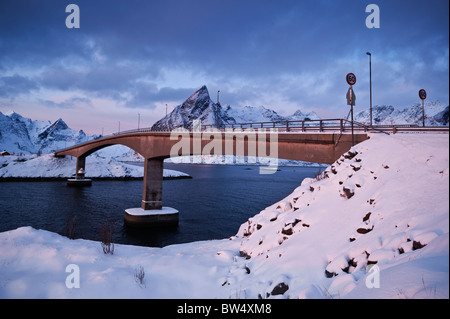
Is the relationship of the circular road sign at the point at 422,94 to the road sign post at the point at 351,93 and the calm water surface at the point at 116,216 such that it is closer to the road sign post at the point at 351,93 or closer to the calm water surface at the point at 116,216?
the road sign post at the point at 351,93

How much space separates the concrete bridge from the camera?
50.7ft

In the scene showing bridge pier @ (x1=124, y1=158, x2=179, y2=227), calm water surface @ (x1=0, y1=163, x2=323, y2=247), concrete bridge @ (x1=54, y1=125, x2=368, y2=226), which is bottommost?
calm water surface @ (x1=0, y1=163, x2=323, y2=247)

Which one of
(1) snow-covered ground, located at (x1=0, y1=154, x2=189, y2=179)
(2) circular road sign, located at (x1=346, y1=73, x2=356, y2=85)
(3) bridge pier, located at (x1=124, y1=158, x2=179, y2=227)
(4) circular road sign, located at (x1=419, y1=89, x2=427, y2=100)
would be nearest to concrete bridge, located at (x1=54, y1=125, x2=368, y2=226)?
(3) bridge pier, located at (x1=124, y1=158, x2=179, y2=227)

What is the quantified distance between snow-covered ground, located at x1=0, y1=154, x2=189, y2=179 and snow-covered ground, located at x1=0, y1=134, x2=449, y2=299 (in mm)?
82233

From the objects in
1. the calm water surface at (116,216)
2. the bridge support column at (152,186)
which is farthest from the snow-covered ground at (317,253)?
the bridge support column at (152,186)

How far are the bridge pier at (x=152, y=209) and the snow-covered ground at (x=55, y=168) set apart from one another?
59.4m

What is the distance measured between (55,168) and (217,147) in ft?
Result: 280

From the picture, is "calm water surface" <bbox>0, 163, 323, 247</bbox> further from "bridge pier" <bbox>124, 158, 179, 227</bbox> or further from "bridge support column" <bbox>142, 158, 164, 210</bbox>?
"bridge support column" <bbox>142, 158, 164, 210</bbox>

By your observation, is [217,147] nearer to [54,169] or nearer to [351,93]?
[351,93]

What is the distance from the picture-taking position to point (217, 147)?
80.0 feet

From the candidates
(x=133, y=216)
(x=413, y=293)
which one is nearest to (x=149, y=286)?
(x=413, y=293)

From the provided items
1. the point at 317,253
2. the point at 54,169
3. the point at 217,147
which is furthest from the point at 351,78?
the point at 54,169

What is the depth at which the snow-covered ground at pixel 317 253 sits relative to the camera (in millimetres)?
5434

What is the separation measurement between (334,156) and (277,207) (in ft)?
16.9
